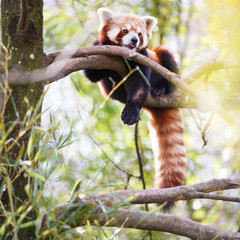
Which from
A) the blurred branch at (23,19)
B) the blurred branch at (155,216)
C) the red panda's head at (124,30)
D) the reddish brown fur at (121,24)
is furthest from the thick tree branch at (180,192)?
the reddish brown fur at (121,24)

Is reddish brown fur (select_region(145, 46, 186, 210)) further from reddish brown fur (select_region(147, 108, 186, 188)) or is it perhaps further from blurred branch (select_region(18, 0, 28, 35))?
blurred branch (select_region(18, 0, 28, 35))

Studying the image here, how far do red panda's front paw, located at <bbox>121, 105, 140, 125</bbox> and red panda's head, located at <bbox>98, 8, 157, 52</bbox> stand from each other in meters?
0.69

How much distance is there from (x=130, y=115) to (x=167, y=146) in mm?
934

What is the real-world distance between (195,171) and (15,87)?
308 cm

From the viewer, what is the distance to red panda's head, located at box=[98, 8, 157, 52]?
318 centimetres

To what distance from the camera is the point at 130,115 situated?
258 cm

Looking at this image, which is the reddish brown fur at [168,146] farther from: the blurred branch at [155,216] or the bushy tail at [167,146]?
the blurred branch at [155,216]

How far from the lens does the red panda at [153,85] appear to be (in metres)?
3.05

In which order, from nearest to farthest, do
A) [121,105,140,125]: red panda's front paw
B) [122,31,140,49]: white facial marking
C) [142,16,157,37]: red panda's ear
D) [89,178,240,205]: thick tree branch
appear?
1. [89,178,240,205]: thick tree branch
2. [121,105,140,125]: red panda's front paw
3. [122,31,140,49]: white facial marking
4. [142,16,157,37]: red panda's ear

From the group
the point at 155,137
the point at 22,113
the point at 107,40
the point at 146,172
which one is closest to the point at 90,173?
the point at 146,172

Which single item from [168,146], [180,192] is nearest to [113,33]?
[168,146]

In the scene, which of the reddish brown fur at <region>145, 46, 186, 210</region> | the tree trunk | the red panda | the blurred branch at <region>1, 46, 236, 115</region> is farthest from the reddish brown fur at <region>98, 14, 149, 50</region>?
the tree trunk

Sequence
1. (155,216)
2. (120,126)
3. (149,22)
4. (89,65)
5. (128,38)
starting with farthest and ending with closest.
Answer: (120,126), (149,22), (128,38), (89,65), (155,216)

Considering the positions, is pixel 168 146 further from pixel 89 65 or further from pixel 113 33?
pixel 89 65
